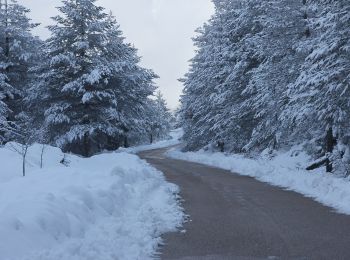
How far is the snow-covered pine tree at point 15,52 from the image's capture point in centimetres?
3120

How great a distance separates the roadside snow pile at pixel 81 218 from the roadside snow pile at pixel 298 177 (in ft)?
13.6

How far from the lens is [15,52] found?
31844mm

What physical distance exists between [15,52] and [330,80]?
23578 millimetres

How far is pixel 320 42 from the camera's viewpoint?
1568 cm

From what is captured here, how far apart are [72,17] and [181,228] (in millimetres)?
22186

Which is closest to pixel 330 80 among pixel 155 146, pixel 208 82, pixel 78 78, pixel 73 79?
pixel 78 78

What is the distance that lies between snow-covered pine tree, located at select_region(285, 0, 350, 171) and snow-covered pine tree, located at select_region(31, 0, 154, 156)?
47.8ft

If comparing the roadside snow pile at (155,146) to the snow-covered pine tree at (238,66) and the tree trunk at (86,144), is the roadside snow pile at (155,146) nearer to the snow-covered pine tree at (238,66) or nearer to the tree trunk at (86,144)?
the tree trunk at (86,144)

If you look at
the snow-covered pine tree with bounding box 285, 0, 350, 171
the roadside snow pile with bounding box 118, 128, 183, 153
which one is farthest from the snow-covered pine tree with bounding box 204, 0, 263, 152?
the roadside snow pile with bounding box 118, 128, 183, 153

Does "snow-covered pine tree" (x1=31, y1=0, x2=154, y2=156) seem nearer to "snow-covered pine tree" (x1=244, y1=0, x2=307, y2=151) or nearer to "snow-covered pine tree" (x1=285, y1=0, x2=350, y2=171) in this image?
"snow-covered pine tree" (x1=244, y1=0, x2=307, y2=151)

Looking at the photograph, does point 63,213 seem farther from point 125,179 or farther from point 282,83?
point 282,83

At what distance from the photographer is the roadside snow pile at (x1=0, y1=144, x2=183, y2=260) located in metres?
6.30

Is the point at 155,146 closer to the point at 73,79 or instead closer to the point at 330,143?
the point at 73,79

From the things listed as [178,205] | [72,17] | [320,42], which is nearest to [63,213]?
[178,205]
